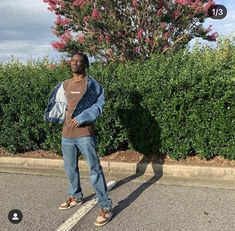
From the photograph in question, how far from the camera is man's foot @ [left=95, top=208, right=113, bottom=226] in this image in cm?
496

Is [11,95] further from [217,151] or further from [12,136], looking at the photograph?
[217,151]

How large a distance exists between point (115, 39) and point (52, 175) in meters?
3.99

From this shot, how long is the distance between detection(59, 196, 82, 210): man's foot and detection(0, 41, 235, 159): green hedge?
1.96 metres

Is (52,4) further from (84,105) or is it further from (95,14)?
(84,105)

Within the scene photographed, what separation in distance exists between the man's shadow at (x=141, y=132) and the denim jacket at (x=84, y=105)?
1.96 m

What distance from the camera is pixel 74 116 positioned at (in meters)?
5.14

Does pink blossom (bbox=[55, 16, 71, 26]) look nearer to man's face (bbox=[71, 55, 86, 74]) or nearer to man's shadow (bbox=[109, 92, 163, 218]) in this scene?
man's shadow (bbox=[109, 92, 163, 218])

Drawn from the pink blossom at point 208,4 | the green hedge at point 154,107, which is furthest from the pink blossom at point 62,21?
the pink blossom at point 208,4

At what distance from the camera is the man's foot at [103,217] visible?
4965 millimetres

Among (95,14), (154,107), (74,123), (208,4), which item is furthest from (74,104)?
(208,4)

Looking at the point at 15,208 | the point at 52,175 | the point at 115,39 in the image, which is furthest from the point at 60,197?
the point at 115,39

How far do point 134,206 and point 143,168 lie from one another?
1.55m

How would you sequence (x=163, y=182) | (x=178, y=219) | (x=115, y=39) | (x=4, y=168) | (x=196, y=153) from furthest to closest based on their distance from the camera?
1. (x=115, y=39)
2. (x=4, y=168)
3. (x=196, y=153)
4. (x=163, y=182)
5. (x=178, y=219)

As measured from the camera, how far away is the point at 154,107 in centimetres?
707
